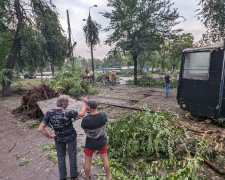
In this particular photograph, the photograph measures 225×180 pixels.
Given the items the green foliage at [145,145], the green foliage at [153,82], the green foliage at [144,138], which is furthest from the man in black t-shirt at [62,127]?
the green foliage at [153,82]

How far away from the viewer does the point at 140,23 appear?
1617 cm

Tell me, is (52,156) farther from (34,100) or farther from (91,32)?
(91,32)

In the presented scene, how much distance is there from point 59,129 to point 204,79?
5477 mm

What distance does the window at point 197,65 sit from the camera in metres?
5.44

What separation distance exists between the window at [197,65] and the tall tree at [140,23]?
10445 millimetres

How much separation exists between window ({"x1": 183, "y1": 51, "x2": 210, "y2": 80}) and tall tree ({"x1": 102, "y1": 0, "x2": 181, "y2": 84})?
411 inches

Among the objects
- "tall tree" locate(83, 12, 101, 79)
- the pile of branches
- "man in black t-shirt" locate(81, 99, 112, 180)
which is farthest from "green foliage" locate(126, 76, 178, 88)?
"man in black t-shirt" locate(81, 99, 112, 180)

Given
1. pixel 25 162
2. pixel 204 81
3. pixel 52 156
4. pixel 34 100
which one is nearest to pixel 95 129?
pixel 52 156

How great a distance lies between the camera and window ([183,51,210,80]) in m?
5.44

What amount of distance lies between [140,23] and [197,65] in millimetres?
12278

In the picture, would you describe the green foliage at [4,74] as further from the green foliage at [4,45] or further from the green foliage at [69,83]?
the green foliage at [69,83]

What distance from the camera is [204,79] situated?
5492 mm

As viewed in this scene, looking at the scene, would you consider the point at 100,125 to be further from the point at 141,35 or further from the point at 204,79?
the point at 141,35

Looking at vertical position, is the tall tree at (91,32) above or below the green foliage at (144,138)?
above
